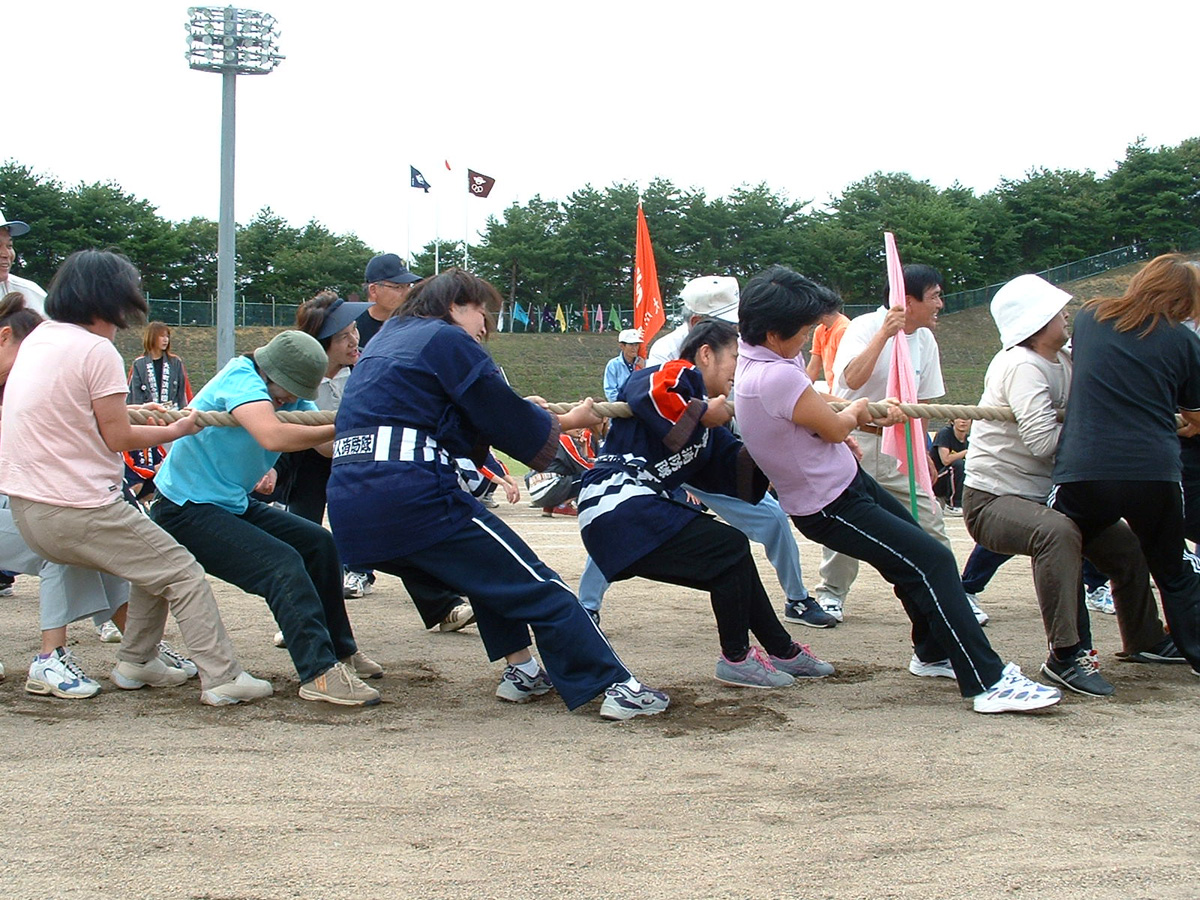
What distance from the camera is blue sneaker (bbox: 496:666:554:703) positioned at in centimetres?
461

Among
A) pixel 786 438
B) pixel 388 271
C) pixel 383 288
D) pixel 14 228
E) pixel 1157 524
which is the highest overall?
pixel 14 228

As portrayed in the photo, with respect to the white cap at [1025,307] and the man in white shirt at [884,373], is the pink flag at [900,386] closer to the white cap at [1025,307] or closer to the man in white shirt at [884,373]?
the man in white shirt at [884,373]

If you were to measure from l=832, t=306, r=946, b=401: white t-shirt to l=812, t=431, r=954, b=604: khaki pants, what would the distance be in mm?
270

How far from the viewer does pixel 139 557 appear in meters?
4.22

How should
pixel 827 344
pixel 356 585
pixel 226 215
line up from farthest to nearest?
pixel 226 215 → pixel 827 344 → pixel 356 585

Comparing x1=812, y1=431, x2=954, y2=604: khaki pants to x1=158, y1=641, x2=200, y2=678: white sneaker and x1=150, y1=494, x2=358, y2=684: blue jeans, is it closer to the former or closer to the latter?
x1=150, y1=494, x2=358, y2=684: blue jeans

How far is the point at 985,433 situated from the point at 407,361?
279 cm

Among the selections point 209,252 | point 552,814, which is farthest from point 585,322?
point 552,814

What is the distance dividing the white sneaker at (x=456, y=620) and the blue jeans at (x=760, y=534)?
66cm

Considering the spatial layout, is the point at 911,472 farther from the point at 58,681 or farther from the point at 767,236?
the point at 767,236

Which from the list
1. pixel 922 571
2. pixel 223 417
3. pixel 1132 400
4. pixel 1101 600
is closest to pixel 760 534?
pixel 922 571

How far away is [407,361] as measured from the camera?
411 cm

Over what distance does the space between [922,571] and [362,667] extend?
2.50 m

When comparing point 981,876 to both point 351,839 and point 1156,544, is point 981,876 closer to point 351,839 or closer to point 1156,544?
point 351,839
